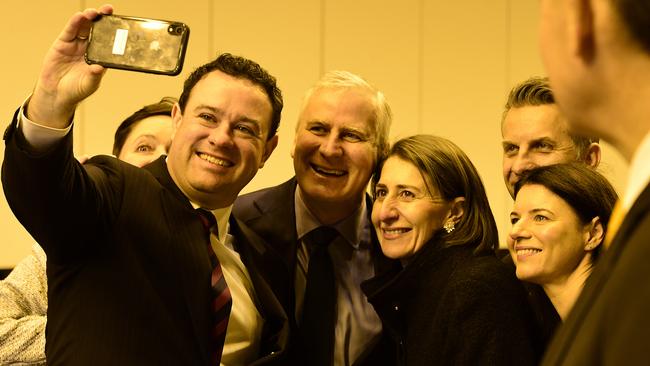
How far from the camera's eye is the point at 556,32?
2.54 feet

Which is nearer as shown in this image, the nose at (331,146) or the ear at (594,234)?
the ear at (594,234)

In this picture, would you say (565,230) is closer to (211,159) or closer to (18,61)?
(211,159)

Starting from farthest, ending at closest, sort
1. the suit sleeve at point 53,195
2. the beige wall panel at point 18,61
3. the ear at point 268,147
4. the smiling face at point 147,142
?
1. the beige wall panel at point 18,61
2. the smiling face at point 147,142
3. the ear at point 268,147
4. the suit sleeve at point 53,195

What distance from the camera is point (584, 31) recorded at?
29.0 inches

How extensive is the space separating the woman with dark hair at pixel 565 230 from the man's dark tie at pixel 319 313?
1.90ft

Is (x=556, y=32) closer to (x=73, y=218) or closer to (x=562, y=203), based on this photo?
(x=73, y=218)

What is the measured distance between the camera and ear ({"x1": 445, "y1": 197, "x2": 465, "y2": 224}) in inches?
93.1

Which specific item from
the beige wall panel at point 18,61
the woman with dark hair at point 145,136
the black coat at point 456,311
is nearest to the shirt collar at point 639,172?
the black coat at point 456,311

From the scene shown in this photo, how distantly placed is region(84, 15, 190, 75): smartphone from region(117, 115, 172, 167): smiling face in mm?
1107

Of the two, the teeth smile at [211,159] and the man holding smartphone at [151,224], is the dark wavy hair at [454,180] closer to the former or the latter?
the man holding smartphone at [151,224]

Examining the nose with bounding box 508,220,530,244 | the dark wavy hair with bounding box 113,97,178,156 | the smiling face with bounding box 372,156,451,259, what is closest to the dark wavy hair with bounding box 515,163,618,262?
the nose with bounding box 508,220,530,244

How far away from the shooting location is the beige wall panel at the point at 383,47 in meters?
4.94

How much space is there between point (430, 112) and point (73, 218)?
3886 mm

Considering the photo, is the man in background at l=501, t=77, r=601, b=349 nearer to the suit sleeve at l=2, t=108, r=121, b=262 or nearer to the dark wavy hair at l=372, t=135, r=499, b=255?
the dark wavy hair at l=372, t=135, r=499, b=255
